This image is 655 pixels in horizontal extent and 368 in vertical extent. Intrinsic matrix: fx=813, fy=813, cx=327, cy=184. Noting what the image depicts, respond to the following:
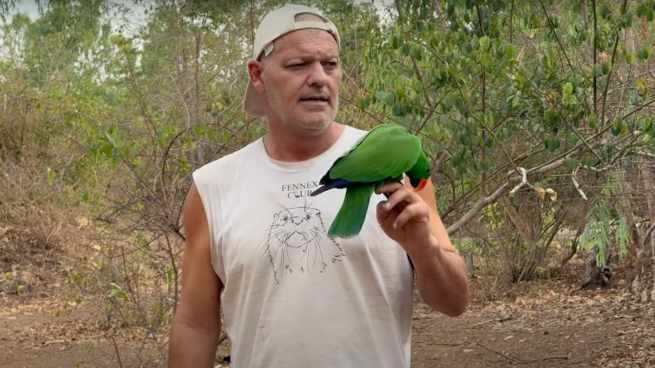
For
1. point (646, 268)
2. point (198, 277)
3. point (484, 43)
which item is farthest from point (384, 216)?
point (646, 268)

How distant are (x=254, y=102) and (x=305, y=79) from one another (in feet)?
1.00

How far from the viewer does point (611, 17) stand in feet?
13.6

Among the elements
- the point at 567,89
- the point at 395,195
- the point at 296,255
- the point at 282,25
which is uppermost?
the point at 567,89

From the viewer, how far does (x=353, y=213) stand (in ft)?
5.19

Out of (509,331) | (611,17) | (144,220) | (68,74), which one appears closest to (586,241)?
(509,331)

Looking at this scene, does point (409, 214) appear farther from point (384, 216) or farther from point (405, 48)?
point (405, 48)

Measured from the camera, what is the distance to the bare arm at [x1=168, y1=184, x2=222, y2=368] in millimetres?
2064

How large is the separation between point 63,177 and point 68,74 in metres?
1.62

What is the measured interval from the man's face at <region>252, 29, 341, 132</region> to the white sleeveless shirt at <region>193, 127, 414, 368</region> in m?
0.11

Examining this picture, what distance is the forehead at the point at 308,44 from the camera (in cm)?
195

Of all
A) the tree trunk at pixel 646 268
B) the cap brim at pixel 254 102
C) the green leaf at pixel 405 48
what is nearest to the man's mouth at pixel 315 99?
the cap brim at pixel 254 102

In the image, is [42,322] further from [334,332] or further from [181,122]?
[334,332]

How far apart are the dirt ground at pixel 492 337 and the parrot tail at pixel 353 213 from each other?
3.89m

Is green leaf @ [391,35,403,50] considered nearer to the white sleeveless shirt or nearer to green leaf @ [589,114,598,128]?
green leaf @ [589,114,598,128]
